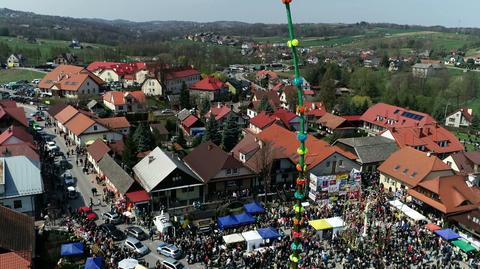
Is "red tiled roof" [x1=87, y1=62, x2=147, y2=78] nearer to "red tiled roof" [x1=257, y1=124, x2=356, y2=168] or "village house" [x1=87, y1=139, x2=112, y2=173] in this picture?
"village house" [x1=87, y1=139, x2=112, y2=173]

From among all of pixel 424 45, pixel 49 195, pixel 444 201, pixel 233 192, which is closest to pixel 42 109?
pixel 49 195

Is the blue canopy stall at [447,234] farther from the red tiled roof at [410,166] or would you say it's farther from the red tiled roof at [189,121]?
the red tiled roof at [189,121]

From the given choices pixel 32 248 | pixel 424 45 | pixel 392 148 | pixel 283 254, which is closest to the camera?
pixel 32 248

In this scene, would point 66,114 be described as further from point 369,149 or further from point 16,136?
point 369,149

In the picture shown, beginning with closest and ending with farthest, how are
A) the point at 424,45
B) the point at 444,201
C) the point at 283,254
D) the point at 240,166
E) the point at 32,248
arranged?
the point at 32,248 < the point at 283,254 < the point at 444,201 < the point at 240,166 < the point at 424,45

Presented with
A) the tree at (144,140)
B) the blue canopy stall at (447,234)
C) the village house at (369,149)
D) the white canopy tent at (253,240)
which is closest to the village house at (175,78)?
the tree at (144,140)

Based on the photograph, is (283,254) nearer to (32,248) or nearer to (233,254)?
(233,254)
